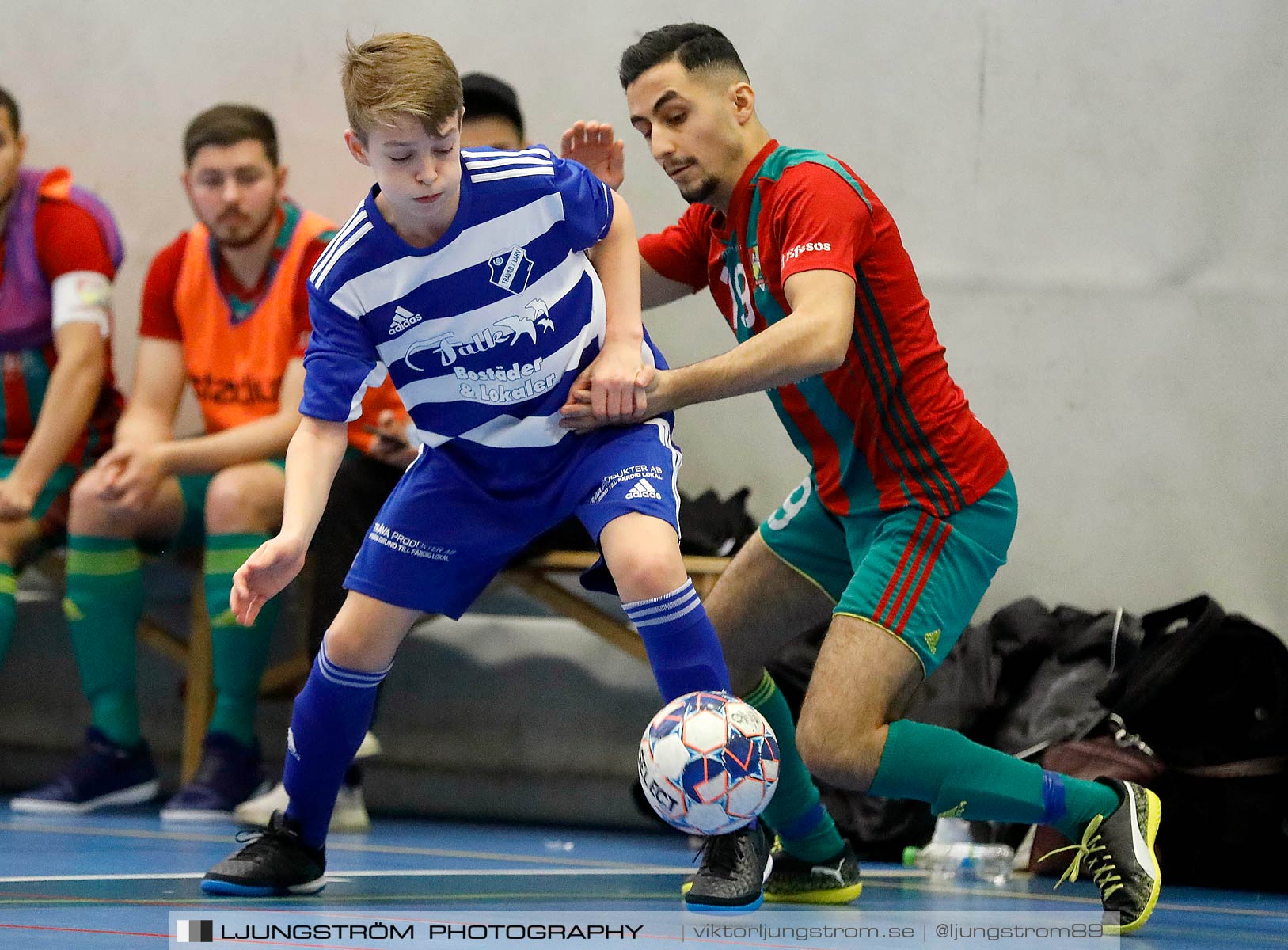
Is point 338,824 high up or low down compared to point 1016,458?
down

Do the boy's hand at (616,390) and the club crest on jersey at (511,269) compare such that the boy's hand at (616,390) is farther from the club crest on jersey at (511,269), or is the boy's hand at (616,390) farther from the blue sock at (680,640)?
the blue sock at (680,640)

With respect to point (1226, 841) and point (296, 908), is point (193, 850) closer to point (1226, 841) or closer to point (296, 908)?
point (296, 908)

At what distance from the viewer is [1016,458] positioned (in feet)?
17.0

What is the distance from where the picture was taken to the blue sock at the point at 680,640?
2.89m

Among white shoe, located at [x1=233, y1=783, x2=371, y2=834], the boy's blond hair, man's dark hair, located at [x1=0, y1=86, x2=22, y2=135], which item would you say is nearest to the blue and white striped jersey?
the boy's blond hair

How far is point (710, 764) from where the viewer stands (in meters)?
2.69

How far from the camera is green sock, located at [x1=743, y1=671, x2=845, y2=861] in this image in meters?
3.43

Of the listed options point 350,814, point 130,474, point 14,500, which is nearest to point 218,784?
point 350,814

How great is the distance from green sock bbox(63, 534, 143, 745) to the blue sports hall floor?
40cm

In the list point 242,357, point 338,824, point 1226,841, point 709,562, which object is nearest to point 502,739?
point 338,824

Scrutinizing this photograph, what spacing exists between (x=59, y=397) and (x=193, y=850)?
1.87m

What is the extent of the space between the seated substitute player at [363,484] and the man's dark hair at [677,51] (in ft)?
4.35

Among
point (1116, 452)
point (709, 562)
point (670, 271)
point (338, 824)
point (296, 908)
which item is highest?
point (670, 271)

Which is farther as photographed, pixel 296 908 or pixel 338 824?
pixel 338 824
